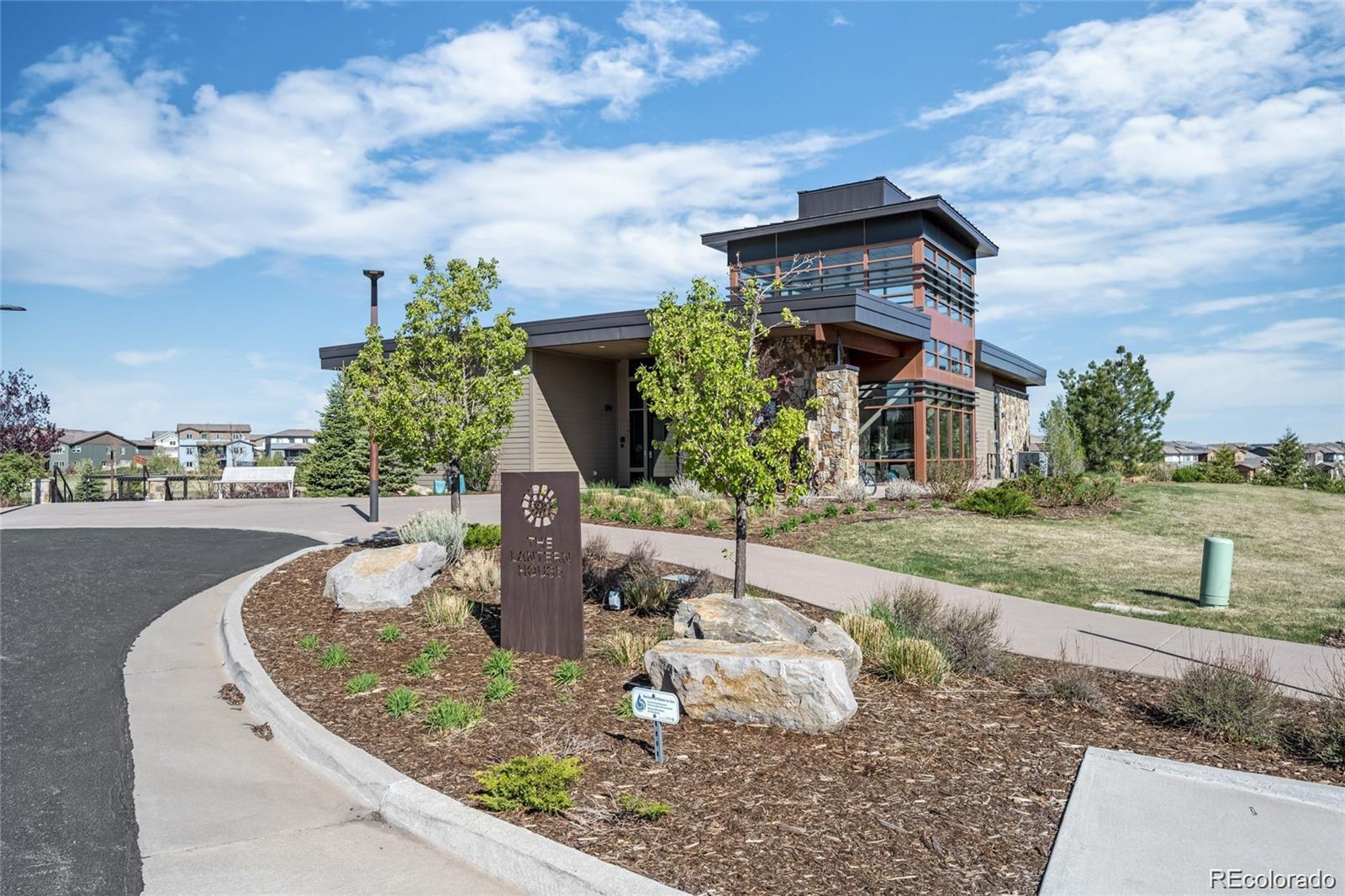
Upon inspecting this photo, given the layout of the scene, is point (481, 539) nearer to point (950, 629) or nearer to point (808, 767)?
point (950, 629)


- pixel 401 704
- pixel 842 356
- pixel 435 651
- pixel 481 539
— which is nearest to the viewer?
pixel 401 704

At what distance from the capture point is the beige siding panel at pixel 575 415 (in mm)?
25859

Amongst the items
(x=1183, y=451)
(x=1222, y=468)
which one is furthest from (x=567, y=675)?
(x=1183, y=451)

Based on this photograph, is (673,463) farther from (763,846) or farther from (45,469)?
(763,846)

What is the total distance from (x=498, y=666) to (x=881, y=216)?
23515mm

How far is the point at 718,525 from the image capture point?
51.6 ft

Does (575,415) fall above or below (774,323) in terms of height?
below

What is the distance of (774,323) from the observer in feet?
66.2

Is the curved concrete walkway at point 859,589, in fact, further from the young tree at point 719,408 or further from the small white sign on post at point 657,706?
the small white sign on post at point 657,706

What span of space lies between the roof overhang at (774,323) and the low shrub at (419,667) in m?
13.6

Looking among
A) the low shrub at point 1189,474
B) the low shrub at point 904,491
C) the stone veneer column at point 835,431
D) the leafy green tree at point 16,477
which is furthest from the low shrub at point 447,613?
the low shrub at point 1189,474

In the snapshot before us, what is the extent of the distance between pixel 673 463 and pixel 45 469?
21149 millimetres

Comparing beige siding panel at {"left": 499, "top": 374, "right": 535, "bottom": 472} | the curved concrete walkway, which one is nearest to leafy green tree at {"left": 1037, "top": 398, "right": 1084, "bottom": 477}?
beige siding panel at {"left": 499, "top": 374, "right": 535, "bottom": 472}

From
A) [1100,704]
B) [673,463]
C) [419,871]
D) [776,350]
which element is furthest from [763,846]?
[673,463]
